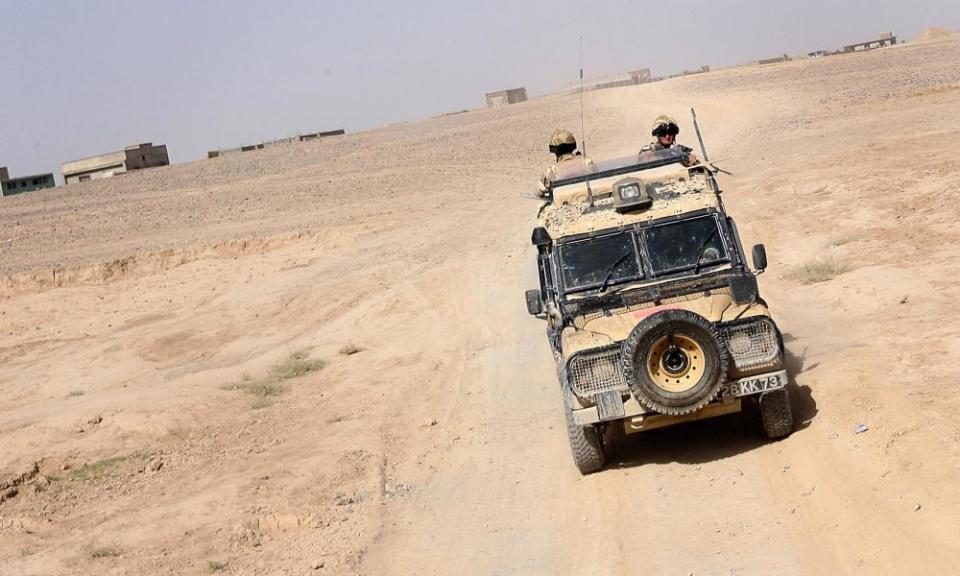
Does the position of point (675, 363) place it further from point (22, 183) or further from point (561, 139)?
point (22, 183)

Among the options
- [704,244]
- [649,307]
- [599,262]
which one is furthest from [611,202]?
[649,307]

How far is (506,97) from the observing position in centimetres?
6638

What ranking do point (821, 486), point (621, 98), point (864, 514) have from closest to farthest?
1. point (864, 514)
2. point (821, 486)
3. point (621, 98)

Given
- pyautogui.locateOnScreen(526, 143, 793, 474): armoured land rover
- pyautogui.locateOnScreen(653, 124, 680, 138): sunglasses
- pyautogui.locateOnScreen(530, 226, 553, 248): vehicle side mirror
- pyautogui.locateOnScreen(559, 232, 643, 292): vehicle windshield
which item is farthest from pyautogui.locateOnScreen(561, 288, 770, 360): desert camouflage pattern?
pyautogui.locateOnScreen(653, 124, 680, 138): sunglasses

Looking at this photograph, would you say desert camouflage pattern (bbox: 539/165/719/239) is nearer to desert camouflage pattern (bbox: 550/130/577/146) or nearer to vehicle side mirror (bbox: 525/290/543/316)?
vehicle side mirror (bbox: 525/290/543/316)

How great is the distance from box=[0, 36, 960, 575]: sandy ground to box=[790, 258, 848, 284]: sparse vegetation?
0.12 m

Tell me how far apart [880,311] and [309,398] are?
7.68 meters

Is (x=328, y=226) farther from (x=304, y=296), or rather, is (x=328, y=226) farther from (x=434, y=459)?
(x=434, y=459)

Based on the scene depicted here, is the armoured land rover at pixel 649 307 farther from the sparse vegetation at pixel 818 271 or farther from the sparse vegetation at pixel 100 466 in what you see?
the sparse vegetation at pixel 100 466

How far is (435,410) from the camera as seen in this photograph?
13688 mm

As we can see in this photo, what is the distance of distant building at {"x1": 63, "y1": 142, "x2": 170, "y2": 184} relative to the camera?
56.8 metres

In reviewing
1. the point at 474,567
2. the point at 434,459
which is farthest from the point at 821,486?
the point at 434,459

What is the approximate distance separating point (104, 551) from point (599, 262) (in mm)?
5254

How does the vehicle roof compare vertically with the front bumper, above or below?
above
